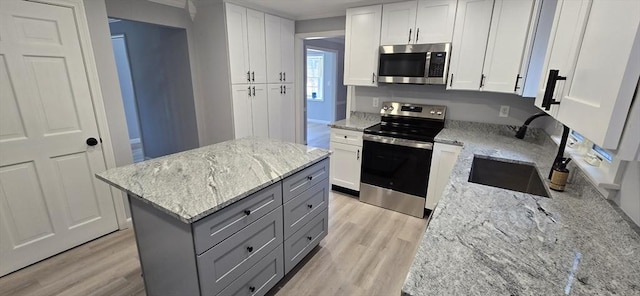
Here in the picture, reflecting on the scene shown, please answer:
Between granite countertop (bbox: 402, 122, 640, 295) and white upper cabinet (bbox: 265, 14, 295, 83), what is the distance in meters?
2.96

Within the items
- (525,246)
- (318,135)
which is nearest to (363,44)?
(525,246)

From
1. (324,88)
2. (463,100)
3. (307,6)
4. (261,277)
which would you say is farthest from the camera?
(324,88)

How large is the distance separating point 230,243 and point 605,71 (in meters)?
1.65

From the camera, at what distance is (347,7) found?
10.5 ft

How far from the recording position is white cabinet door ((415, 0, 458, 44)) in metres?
2.59

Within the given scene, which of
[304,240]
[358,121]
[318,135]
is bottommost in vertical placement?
[318,135]

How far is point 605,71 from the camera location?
0.77 meters

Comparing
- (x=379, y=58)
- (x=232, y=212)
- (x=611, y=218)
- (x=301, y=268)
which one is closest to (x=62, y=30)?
(x=232, y=212)

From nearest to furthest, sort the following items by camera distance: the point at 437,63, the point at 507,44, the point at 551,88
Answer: the point at 551,88 < the point at 507,44 < the point at 437,63

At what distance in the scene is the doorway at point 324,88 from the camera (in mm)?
6180

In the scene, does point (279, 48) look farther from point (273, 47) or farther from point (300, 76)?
point (300, 76)

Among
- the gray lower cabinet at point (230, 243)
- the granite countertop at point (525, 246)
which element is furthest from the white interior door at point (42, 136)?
the granite countertop at point (525, 246)

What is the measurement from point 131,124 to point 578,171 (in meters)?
6.71

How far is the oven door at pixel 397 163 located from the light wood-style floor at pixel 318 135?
8.76ft
